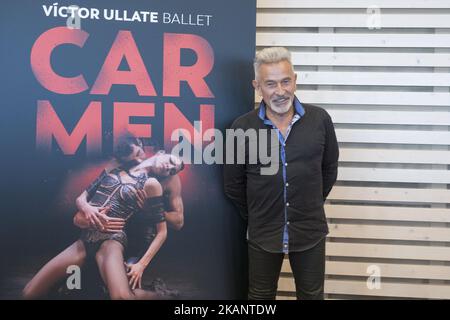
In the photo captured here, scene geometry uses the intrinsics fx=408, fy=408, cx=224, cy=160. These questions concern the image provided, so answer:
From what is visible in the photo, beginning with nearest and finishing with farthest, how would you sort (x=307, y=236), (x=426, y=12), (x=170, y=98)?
1. (x=307, y=236)
2. (x=170, y=98)
3. (x=426, y=12)

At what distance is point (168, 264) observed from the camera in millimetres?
2541

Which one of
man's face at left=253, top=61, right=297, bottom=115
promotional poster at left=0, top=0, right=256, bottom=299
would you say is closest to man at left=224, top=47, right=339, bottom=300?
man's face at left=253, top=61, right=297, bottom=115

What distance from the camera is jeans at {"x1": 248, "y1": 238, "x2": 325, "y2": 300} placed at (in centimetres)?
239

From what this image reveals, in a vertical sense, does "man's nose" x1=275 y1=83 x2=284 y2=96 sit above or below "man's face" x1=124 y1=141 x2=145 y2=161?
above

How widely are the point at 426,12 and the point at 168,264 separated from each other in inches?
98.8

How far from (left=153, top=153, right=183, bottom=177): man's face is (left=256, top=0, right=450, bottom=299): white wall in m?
1.07

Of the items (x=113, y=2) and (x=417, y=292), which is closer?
(x=113, y=2)

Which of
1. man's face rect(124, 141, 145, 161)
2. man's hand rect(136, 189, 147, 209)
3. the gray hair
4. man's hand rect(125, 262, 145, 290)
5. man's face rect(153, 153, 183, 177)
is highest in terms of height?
the gray hair

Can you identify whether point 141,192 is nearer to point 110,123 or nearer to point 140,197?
point 140,197

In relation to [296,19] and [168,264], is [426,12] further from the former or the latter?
[168,264]

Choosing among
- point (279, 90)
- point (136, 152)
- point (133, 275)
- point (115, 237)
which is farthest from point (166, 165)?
point (279, 90)

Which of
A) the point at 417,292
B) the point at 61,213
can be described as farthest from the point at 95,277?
the point at 417,292

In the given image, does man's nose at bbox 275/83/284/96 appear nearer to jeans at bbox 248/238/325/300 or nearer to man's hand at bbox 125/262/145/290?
jeans at bbox 248/238/325/300

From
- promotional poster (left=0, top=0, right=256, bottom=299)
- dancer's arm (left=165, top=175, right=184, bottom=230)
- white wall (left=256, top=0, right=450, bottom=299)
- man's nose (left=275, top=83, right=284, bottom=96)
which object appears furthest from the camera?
white wall (left=256, top=0, right=450, bottom=299)
